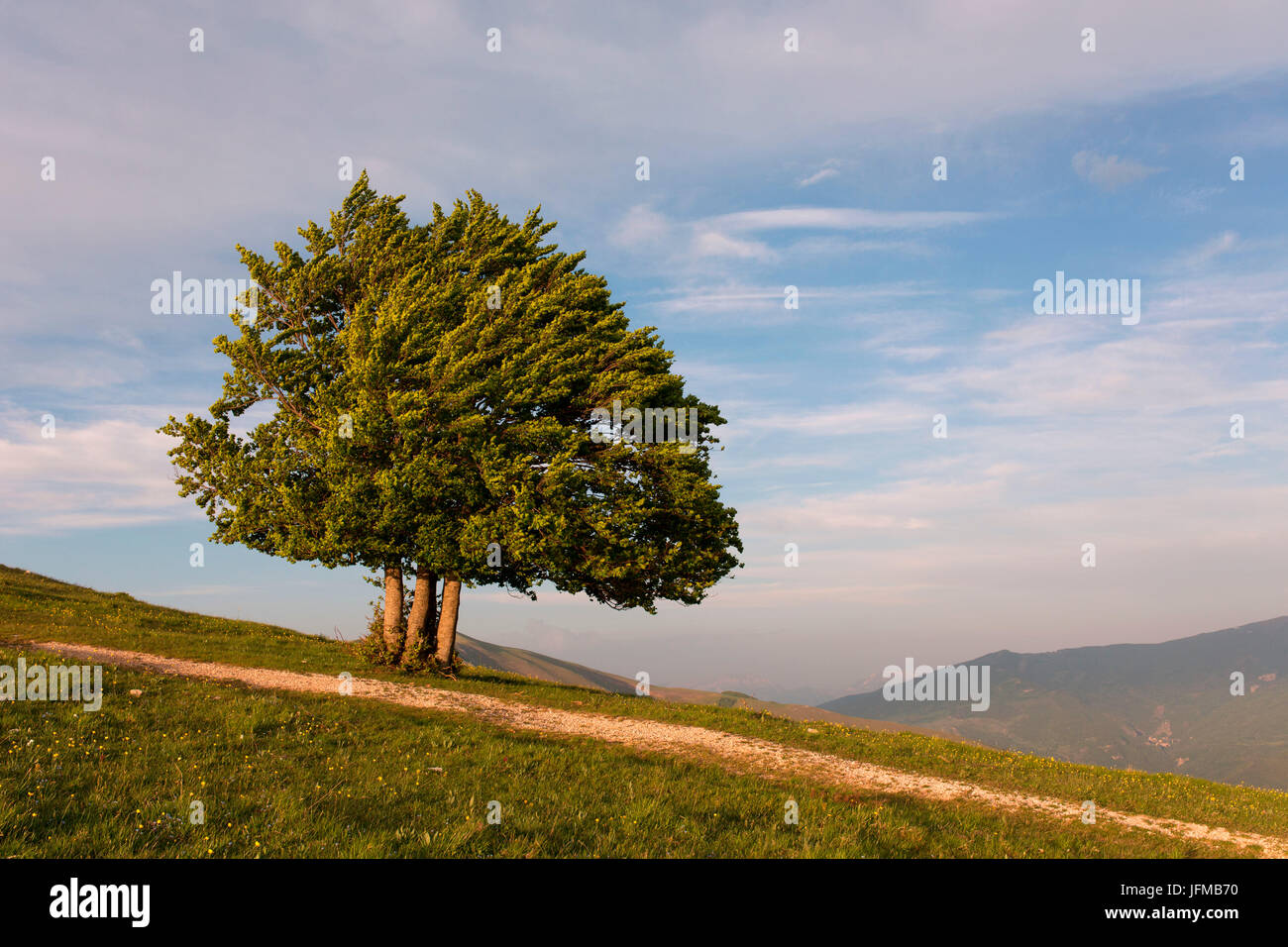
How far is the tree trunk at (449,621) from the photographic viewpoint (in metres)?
31.3

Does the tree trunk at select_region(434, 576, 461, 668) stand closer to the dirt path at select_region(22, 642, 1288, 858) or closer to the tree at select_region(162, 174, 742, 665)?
the tree at select_region(162, 174, 742, 665)

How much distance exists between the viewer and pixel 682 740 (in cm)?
2111

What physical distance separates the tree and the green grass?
192 inches

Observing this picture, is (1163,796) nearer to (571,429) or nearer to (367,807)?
(367,807)

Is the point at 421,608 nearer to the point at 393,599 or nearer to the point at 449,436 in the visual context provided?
the point at 393,599

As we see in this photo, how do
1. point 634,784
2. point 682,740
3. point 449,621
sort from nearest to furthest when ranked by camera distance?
point 634,784
point 682,740
point 449,621

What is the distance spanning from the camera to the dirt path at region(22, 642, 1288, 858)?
52.9ft

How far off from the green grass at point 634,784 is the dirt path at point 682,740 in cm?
113

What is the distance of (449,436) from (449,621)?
8.61m

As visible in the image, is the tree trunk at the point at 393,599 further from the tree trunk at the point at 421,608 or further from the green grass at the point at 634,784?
the green grass at the point at 634,784

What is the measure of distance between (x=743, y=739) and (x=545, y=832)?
13.8 metres

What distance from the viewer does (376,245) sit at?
33281 mm

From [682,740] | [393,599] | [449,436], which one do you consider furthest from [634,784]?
[393,599]
